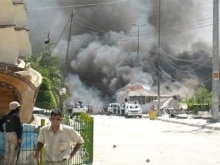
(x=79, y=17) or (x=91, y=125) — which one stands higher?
(x=79, y=17)

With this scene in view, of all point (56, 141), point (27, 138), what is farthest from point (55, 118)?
point (27, 138)

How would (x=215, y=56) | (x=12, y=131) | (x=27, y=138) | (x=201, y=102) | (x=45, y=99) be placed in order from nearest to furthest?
(x=12, y=131)
(x=27, y=138)
(x=215, y=56)
(x=45, y=99)
(x=201, y=102)

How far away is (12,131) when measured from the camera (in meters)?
9.23

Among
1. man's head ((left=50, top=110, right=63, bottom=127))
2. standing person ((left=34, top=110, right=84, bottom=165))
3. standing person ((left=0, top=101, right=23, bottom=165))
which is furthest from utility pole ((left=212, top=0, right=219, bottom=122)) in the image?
man's head ((left=50, top=110, right=63, bottom=127))

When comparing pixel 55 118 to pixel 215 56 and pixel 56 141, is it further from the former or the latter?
pixel 215 56

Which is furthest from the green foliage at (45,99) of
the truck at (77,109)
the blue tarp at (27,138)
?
the blue tarp at (27,138)

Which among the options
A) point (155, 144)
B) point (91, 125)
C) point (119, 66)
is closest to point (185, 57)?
point (119, 66)

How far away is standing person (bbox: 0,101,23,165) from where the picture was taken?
919 centimetres

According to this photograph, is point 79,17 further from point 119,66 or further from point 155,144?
point 155,144

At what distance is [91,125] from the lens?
11.4 m

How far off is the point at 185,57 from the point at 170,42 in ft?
14.0

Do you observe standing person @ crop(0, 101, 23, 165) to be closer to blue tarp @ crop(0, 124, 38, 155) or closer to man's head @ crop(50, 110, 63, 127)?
blue tarp @ crop(0, 124, 38, 155)

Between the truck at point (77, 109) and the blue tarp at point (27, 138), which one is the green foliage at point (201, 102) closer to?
the truck at point (77, 109)

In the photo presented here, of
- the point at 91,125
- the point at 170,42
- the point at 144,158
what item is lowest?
the point at 144,158
